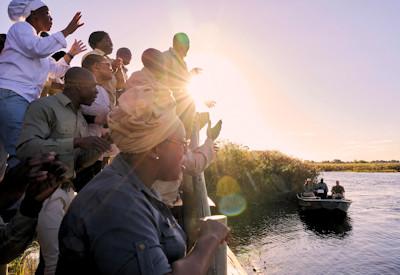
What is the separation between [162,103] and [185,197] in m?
1.57

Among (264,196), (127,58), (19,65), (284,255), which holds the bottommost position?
(284,255)

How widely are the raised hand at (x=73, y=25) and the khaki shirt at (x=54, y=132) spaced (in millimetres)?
1267

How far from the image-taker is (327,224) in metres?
32.0

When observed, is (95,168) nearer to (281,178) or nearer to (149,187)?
(149,187)

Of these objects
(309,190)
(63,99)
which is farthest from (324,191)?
(63,99)

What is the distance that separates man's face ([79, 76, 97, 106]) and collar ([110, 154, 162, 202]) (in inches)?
63.1

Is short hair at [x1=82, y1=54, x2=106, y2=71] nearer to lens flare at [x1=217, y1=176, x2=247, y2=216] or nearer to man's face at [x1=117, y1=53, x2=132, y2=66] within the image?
man's face at [x1=117, y1=53, x2=132, y2=66]

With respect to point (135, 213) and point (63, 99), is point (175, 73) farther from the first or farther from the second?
point (135, 213)

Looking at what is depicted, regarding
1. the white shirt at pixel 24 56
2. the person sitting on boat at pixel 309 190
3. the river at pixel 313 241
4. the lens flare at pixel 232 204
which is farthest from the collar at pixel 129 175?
the person sitting on boat at pixel 309 190

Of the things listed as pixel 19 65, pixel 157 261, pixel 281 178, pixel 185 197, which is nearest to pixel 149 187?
pixel 157 261

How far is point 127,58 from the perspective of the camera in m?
6.73

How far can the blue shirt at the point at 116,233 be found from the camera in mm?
1509

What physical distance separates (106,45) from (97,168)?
2.01m

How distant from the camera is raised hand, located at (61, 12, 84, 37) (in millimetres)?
4219
